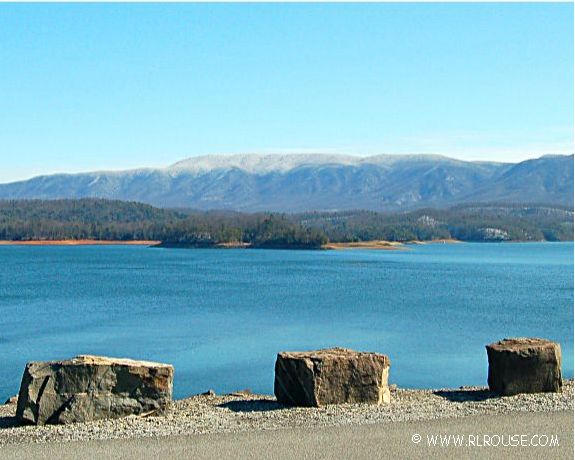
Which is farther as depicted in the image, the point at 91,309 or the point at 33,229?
the point at 33,229

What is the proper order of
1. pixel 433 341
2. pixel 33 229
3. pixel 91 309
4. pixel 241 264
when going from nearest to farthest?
pixel 433 341
pixel 91 309
pixel 241 264
pixel 33 229

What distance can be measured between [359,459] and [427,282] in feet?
182

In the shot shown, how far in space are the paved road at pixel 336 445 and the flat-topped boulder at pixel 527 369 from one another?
201 cm

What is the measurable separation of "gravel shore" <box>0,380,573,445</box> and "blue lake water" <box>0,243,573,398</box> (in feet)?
23.9

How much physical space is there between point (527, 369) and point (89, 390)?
6978 mm

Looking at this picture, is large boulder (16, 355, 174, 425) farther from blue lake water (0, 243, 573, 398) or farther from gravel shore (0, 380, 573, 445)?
blue lake water (0, 243, 573, 398)

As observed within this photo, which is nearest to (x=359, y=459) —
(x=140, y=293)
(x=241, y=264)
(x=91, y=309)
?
(x=91, y=309)

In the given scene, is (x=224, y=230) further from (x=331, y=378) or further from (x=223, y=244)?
(x=331, y=378)

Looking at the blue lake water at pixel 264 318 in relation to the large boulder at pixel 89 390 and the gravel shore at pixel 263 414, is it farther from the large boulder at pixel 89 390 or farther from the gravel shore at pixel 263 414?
the large boulder at pixel 89 390

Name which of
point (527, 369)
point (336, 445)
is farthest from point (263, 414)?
point (527, 369)

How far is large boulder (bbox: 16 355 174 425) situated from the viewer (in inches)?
504

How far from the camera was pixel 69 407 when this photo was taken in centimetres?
1284

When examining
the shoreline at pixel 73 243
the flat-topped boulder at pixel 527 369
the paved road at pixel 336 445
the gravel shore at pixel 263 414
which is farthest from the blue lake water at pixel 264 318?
the shoreline at pixel 73 243

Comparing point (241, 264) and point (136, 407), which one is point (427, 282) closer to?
point (241, 264)
